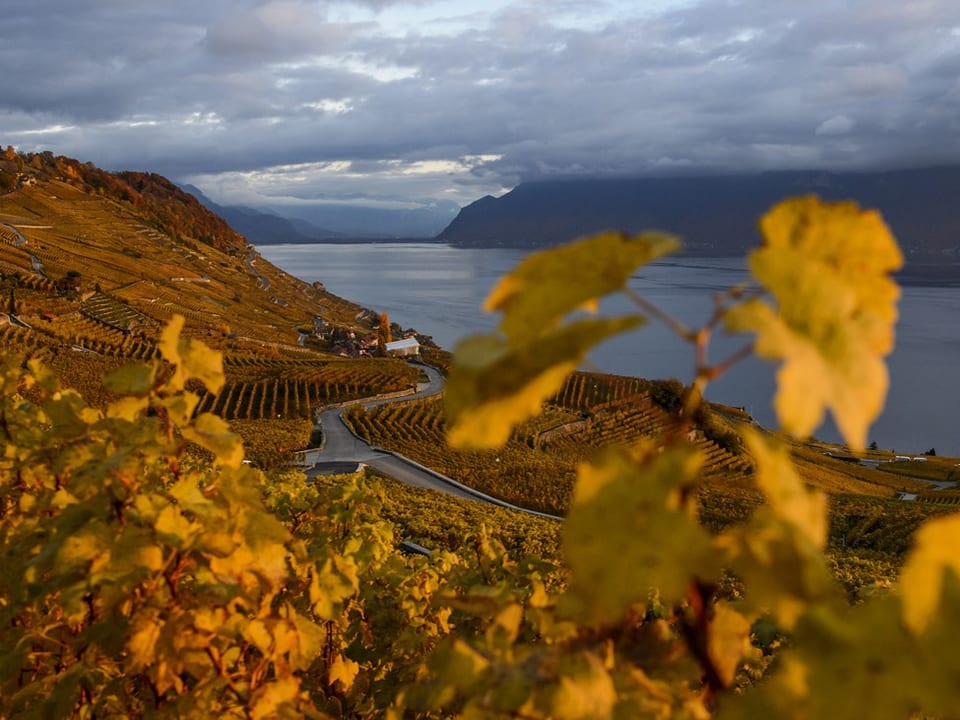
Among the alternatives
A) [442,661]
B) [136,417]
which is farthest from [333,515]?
[442,661]

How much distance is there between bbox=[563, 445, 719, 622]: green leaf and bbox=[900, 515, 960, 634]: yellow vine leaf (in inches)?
6.6

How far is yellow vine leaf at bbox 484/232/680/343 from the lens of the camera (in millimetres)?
664

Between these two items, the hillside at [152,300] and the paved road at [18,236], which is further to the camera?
the paved road at [18,236]

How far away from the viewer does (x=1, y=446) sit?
7.91ft

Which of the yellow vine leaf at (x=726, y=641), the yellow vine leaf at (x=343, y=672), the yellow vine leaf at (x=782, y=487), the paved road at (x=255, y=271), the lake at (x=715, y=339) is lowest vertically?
the lake at (x=715, y=339)

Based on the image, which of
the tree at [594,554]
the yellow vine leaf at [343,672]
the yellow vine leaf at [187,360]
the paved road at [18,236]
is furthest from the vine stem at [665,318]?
the paved road at [18,236]

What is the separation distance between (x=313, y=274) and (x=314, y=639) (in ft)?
597

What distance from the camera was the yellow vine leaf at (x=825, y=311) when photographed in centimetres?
55

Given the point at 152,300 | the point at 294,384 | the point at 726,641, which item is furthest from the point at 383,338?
the point at 726,641

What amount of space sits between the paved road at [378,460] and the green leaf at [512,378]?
22.8 metres

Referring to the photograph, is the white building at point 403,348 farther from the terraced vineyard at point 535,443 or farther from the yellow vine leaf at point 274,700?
the yellow vine leaf at point 274,700

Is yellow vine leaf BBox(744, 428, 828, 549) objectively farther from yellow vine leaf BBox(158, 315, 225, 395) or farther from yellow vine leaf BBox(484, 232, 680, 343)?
yellow vine leaf BBox(158, 315, 225, 395)

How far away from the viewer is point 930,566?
0.57 m

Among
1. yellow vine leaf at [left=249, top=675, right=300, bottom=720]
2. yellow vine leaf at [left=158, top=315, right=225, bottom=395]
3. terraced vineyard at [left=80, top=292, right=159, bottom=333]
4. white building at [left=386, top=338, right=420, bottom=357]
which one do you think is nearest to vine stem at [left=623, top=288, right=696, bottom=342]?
yellow vine leaf at [left=158, top=315, right=225, bottom=395]
